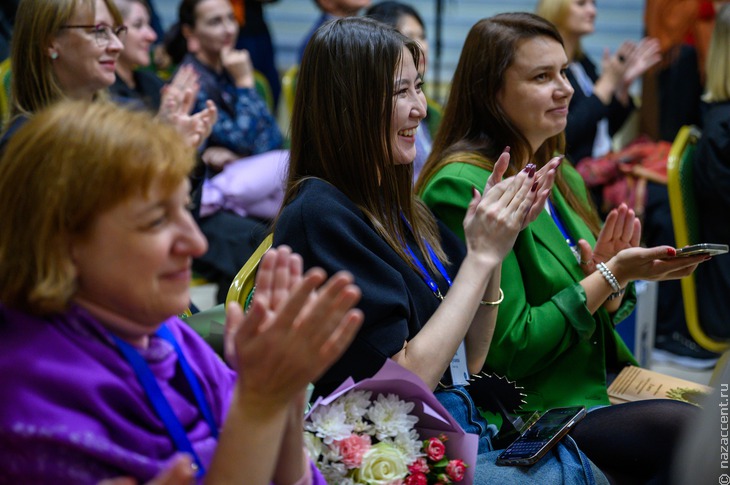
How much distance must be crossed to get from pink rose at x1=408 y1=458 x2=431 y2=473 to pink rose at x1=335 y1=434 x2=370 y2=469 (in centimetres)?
8

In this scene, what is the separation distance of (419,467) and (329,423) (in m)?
0.16

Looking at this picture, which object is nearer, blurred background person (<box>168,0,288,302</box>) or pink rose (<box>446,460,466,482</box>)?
pink rose (<box>446,460,466,482</box>)

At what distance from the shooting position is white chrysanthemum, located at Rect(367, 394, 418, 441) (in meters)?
1.43

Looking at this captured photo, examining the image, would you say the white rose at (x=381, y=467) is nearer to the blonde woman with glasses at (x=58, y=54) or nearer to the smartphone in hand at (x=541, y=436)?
the smartphone in hand at (x=541, y=436)

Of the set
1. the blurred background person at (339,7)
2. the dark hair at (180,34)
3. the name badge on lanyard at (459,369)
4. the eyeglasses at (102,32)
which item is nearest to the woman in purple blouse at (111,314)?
the name badge on lanyard at (459,369)

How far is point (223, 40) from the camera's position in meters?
4.08

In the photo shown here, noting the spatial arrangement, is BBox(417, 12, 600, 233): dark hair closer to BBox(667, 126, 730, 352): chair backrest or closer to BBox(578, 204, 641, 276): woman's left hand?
BBox(578, 204, 641, 276): woman's left hand

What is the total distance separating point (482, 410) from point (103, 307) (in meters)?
1.02

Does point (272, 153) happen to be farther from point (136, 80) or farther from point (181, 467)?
point (181, 467)

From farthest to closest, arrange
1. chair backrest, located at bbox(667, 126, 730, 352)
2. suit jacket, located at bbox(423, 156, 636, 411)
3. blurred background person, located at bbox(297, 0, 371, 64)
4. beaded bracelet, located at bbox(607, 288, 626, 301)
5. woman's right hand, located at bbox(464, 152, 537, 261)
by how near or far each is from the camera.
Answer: blurred background person, located at bbox(297, 0, 371, 64)
chair backrest, located at bbox(667, 126, 730, 352)
beaded bracelet, located at bbox(607, 288, 626, 301)
suit jacket, located at bbox(423, 156, 636, 411)
woman's right hand, located at bbox(464, 152, 537, 261)

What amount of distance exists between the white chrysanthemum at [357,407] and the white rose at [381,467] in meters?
0.04

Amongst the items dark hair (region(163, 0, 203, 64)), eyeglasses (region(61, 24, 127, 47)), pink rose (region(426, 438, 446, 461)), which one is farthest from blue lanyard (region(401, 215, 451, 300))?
dark hair (region(163, 0, 203, 64))

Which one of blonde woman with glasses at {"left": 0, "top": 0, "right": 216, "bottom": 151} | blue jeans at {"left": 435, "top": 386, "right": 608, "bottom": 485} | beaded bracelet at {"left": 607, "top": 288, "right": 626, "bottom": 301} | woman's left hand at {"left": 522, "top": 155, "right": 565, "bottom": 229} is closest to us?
blue jeans at {"left": 435, "top": 386, "right": 608, "bottom": 485}

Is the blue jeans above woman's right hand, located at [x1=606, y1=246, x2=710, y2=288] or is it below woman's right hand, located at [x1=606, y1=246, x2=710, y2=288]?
below
